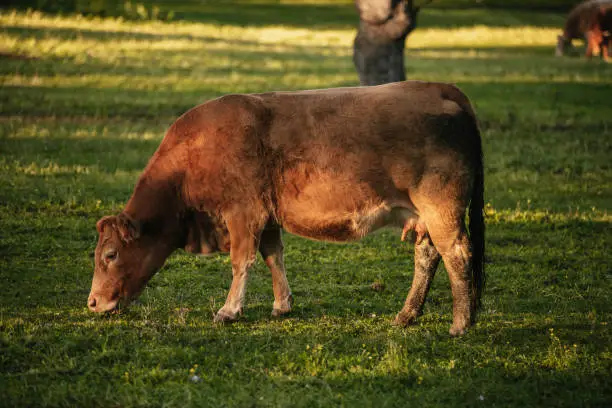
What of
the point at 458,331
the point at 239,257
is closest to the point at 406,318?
the point at 458,331

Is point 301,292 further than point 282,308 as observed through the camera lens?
Yes

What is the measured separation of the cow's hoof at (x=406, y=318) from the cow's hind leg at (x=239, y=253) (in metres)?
1.36

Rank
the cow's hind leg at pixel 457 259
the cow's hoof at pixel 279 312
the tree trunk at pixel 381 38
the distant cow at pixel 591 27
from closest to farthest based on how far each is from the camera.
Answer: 1. the cow's hind leg at pixel 457 259
2. the cow's hoof at pixel 279 312
3. the tree trunk at pixel 381 38
4. the distant cow at pixel 591 27

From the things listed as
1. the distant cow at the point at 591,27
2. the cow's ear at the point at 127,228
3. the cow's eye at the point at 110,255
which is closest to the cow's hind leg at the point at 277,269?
the cow's ear at the point at 127,228

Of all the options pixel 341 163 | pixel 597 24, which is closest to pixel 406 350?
pixel 341 163

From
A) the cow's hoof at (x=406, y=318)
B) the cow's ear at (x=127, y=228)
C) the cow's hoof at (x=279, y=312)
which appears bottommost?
the cow's hoof at (x=279, y=312)

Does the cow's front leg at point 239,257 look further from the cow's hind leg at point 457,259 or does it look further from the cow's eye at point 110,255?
the cow's hind leg at point 457,259

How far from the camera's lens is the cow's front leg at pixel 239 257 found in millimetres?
7699

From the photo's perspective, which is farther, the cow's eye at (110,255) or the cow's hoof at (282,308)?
the cow's hoof at (282,308)

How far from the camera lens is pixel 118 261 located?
7688mm

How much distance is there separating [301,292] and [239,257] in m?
1.41

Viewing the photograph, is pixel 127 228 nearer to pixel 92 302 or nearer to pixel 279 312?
pixel 92 302

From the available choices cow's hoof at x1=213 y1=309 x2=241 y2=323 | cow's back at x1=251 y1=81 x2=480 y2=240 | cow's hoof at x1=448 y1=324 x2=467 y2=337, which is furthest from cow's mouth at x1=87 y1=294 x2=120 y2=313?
cow's hoof at x1=448 y1=324 x2=467 y2=337

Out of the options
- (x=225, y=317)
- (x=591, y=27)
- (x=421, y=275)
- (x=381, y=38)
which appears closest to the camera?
(x=225, y=317)
